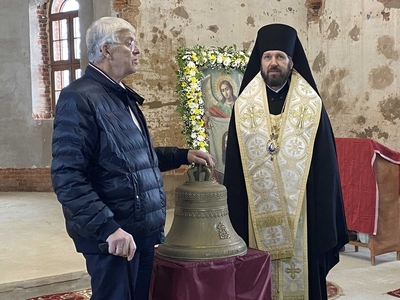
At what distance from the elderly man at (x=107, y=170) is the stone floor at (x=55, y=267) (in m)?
2.42

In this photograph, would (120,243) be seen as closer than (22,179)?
Yes

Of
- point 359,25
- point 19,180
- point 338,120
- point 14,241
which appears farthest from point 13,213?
point 359,25

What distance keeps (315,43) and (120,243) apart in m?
7.76

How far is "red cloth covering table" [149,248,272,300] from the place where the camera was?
2959mm

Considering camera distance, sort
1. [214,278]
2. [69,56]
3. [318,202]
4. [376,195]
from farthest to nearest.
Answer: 1. [69,56]
2. [376,195]
3. [318,202]
4. [214,278]

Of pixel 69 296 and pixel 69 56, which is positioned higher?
pixel 69 56

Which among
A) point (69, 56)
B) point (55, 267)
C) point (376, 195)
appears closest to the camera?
point (55, 267)

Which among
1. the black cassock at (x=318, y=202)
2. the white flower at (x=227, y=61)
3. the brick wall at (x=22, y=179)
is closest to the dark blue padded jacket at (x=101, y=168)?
the black cassock at (x=318, y=202)

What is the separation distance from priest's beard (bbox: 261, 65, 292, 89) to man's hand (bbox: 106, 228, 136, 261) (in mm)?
1724

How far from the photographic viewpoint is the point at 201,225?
10.2 ft

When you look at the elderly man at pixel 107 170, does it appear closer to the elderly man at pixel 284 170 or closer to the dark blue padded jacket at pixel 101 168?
the dark blue padded jacket at pixel 101 168

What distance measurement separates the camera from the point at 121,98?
267cm

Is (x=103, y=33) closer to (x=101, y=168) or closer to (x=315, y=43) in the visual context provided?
(x=101, y=168)

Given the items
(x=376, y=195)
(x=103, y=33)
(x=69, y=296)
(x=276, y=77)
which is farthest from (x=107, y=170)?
(x=376, y=195)
